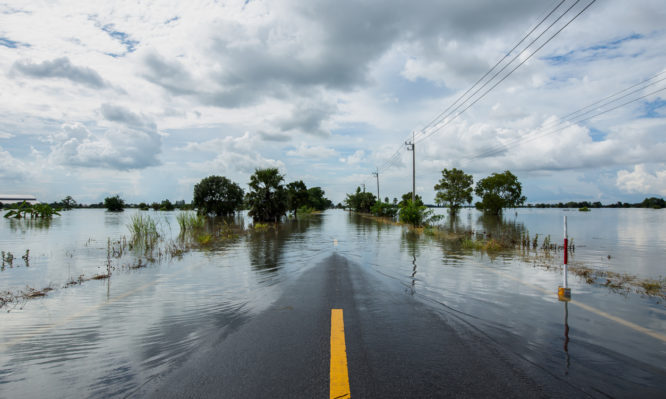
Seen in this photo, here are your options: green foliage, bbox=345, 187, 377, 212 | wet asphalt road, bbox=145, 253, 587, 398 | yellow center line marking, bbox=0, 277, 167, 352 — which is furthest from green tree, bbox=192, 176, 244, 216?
wet asphalt road, bbox=145, 253, 587, 398

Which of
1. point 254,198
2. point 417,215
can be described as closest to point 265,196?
point 254,198

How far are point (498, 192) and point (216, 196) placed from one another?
64.2 metres

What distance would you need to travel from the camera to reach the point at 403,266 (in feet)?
33.6

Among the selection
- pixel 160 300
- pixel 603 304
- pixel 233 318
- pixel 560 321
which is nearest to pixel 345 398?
pixel 233 318

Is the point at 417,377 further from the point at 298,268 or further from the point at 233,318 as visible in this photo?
the point at 298,268

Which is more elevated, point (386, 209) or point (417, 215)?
point (386, 209)

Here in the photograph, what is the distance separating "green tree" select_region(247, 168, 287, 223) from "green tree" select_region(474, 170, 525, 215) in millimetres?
58865

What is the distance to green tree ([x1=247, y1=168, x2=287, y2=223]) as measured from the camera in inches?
1375

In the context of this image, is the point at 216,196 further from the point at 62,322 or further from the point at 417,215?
the point at 62,322

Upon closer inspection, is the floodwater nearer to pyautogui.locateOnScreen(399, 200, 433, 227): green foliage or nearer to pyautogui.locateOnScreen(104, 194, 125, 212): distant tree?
pyautogui.locateOnScreen(399, 200, 433, 227): green foliage

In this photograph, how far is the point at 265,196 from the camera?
115ft

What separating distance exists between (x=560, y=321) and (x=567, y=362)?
5.86 ft

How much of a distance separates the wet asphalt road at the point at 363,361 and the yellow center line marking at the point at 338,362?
0.23 ft

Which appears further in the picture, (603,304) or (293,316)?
(603,304)
